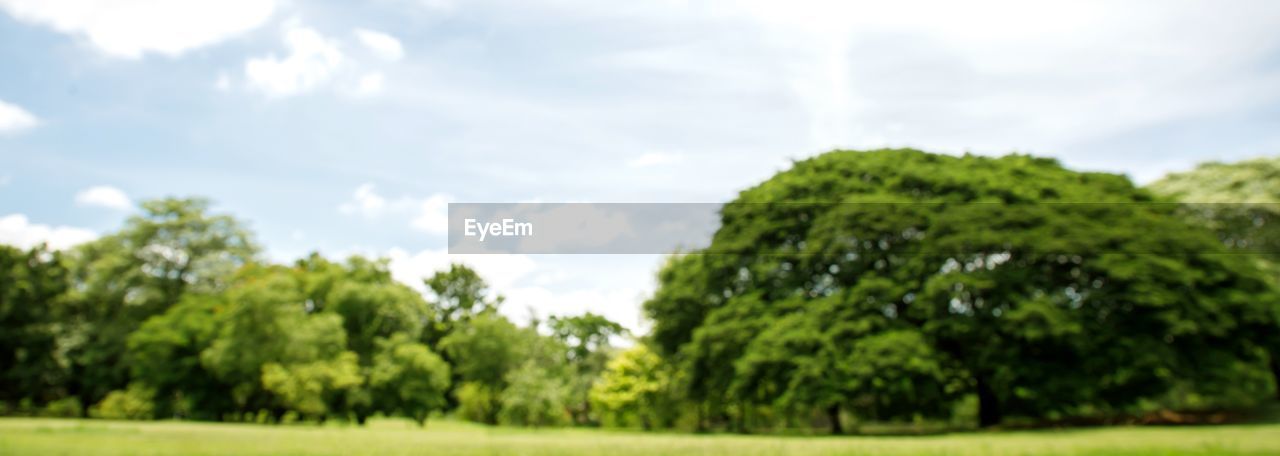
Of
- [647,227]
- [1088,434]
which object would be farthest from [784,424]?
[647,227]

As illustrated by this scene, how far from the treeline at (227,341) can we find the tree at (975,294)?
13.0 m

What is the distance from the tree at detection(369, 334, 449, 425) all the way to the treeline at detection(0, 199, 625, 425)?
0.21 ft

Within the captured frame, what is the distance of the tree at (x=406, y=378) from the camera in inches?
1261

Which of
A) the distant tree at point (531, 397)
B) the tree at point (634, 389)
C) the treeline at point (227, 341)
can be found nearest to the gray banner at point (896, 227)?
the tree at point (634, 389)

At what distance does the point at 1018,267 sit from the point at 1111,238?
216 centimetres

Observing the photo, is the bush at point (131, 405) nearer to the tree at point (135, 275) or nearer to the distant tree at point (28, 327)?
the tree at point (135, 275)

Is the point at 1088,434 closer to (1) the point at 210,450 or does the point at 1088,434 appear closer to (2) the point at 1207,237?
(2) the point at 1207,237

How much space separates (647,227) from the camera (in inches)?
524

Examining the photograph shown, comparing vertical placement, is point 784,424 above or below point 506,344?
below

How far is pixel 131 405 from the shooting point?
31.0 meters

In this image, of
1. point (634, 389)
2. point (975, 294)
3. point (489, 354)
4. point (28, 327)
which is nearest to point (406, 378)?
point (489, 354)

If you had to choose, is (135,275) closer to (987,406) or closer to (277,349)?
(277,349)

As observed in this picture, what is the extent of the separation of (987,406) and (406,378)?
74.2ft

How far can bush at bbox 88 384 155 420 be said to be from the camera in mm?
30891
